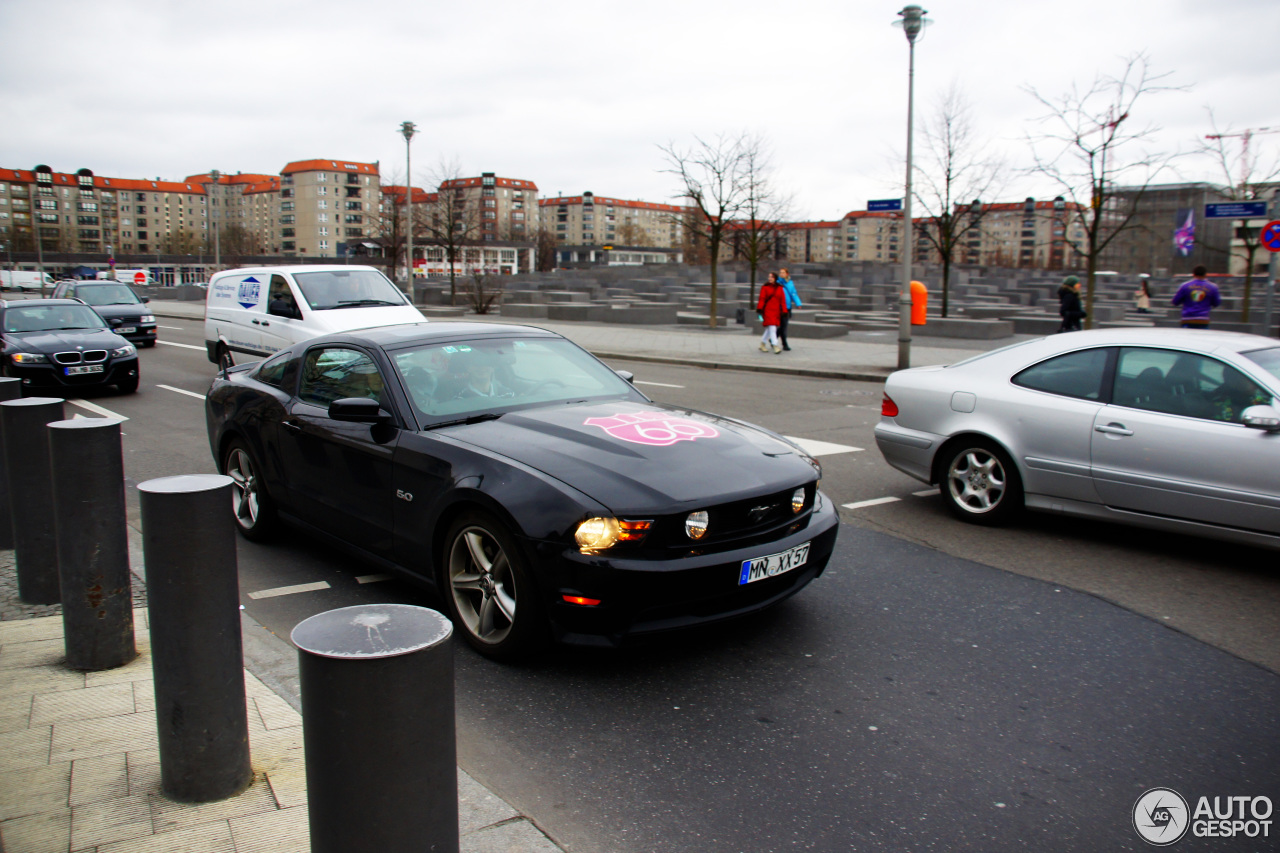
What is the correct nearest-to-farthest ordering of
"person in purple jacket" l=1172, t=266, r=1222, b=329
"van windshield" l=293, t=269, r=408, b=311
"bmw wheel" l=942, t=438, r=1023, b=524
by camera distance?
"bmw wheel" l=942, t=438, r=1023, b=524, "van windshield" l=293, t=269, r=408, b=311, "person in purple jacket" l=1172, t=266, r=1222, b=329

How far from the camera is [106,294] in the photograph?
23.5 m

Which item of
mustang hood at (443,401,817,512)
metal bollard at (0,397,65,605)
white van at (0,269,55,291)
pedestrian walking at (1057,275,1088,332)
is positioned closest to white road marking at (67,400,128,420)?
metal bollard at (0,397,65,605)

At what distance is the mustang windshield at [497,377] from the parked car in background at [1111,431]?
2.67m

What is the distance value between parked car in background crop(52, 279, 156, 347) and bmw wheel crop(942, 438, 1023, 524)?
1987 centimetres

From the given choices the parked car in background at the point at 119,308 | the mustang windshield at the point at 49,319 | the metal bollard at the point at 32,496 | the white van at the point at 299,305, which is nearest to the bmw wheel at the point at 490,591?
the metal bollard at the point at 32,496

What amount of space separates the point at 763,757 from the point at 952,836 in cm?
72

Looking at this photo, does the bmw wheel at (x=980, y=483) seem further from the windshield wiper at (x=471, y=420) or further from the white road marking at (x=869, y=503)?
the windshield wiper at (x=471, y=420)

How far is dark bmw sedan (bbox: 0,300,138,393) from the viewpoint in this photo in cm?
1339

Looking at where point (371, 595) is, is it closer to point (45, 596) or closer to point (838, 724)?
point (45, 596)

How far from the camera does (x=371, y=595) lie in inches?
197

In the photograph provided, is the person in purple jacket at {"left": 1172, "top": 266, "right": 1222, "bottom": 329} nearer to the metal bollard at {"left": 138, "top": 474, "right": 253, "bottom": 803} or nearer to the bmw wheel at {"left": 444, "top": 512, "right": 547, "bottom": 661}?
the bmw wheel at {"left": 444, "top": 512, "right": 547, "bottom": 661}

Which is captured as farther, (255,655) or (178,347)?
(178,347)

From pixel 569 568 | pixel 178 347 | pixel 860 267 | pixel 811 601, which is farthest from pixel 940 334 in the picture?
pixel 860 267

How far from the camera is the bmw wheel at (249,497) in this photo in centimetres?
586
